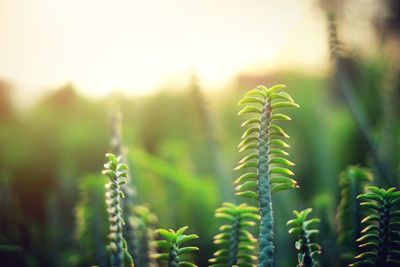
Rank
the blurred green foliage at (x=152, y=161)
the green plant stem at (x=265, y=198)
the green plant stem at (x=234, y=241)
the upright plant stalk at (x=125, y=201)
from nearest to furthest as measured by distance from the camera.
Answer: the green plant stem at (x=265, y=198) → the green plant stem at (x=234, y=241) → the upright plant stalk at (x=125, y=201) → the blurred green foliage at (x=152, y=161)

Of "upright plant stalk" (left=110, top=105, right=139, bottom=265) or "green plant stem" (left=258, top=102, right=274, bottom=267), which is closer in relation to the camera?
"green plant stem" (left=258, top=102, right=274, bottom=267)

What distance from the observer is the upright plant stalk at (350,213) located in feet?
2.17

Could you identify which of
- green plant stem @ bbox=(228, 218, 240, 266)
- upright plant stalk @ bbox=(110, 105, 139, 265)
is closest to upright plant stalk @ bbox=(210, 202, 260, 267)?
green plant stem @ bbox=(228, 218, 240, 266)

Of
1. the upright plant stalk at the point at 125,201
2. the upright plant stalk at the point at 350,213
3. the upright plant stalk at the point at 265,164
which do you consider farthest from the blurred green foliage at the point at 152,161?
the upright plant stalk at the point at 265,164

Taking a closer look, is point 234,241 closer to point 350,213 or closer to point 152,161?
point 350,213

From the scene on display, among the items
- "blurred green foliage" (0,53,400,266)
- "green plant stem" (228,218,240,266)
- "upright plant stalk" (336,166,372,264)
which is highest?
"blurred green foliage" (0,53,400,266)

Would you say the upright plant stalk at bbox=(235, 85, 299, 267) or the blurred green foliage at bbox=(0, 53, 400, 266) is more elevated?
the blurred green foliage at bbox=(0, 53, 400, 266)

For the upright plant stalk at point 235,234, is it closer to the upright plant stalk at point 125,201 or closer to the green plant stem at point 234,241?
the green plant stem at point 234,241

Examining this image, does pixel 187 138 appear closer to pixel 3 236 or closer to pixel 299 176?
pixel 299 176

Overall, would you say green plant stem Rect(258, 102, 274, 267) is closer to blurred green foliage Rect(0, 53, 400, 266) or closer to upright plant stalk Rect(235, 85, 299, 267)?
upright plant stalk Rect(235, 85, 299, 267)

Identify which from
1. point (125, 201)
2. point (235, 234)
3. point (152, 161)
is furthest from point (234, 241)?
point (152, 161)

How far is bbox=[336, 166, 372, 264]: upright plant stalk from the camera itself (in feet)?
2.17

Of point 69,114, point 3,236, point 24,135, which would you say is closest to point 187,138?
point 69,114

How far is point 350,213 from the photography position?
678 millimetres
